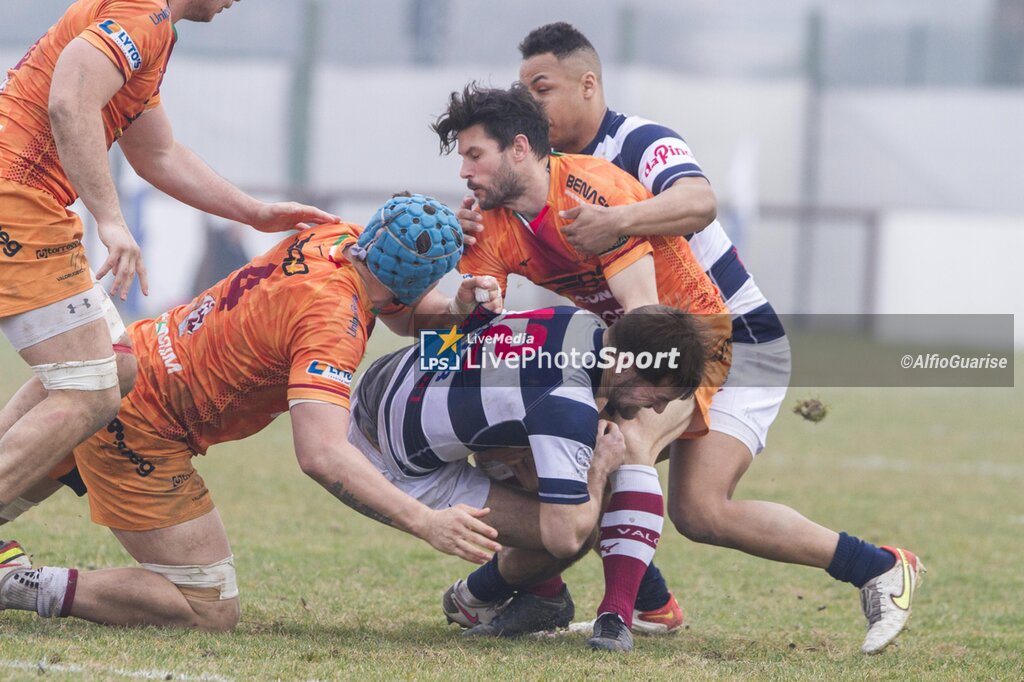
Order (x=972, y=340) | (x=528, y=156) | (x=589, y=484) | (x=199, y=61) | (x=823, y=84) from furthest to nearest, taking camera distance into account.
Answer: (x=823, y=84) → (x=199, y=61) → (x=972, y=340) → (x=528, y=156) → (x=589, y=484)

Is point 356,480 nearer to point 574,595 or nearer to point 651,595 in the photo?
point 651,595

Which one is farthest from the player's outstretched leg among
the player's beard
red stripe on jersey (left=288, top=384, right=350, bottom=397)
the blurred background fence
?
the blurred background fence

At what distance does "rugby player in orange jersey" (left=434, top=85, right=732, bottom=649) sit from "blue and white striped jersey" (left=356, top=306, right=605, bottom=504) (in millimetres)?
410

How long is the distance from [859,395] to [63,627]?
1220 centimetres

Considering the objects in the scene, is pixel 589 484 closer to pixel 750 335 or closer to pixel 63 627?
pixel 750 335

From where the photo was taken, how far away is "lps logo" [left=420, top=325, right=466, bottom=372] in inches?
191

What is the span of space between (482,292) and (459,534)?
1.11 metres

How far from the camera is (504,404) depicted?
15.2 ft

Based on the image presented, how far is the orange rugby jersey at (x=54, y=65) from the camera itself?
14.9 ft

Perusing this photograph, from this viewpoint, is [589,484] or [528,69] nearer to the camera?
[589,484]

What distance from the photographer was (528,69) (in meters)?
5.88

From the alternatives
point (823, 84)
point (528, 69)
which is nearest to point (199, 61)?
point (823, 84)

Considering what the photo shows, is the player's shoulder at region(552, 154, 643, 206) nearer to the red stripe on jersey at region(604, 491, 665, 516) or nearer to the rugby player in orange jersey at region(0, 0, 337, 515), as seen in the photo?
the red stripe on jersey at region(604, 491, 665, 516)

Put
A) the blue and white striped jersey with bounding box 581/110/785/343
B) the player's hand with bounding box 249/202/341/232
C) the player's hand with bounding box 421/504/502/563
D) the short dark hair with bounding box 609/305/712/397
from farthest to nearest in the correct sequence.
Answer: the blue and white striped jersey with bounding box 581/110/785/343
the player's hand with bounding box 249/202/341/232
the short dark hair with bounding box 609/305/712/397
the player's hand with bounding box 421/504/502/563
